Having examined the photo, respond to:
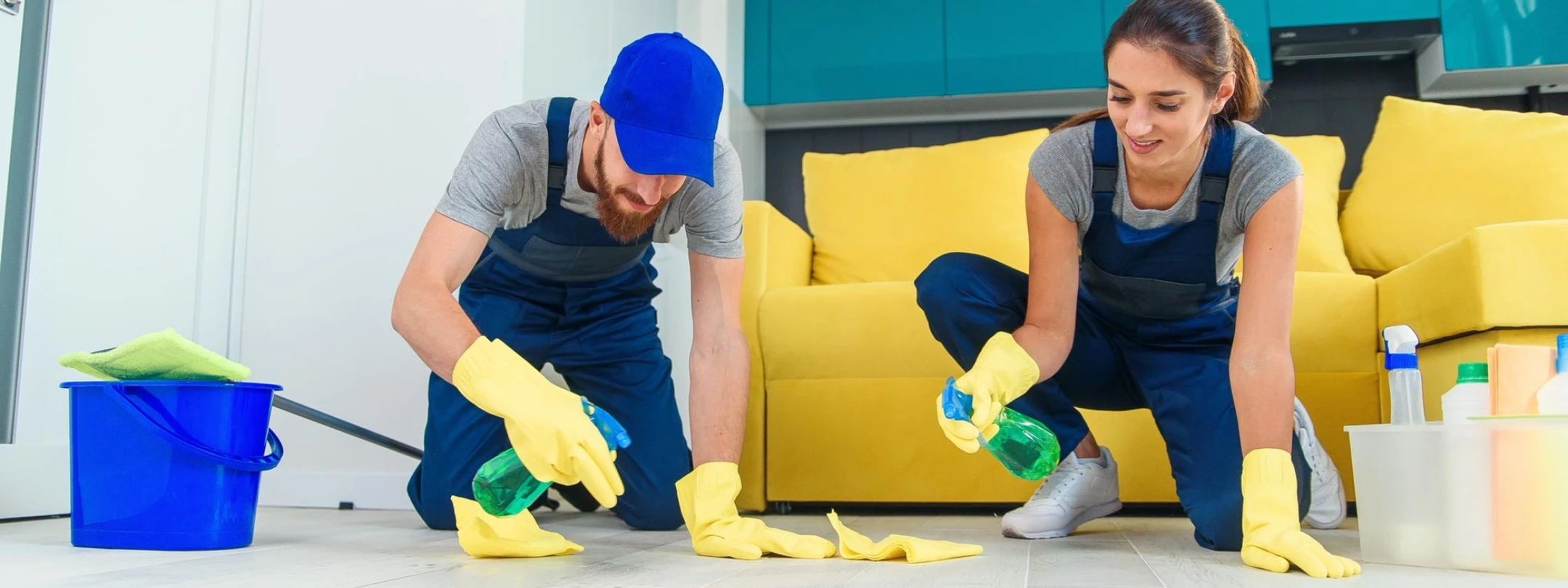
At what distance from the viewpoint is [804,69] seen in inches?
139

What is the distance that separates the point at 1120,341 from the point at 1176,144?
15.7 inches

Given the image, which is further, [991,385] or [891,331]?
[891,331]

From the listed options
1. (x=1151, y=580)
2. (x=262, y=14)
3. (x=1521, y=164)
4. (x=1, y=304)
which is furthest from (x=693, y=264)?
(x=1521, y=164)

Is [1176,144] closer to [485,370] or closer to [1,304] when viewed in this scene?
[485,370]

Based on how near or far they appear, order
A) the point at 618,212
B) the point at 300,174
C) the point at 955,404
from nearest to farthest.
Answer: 1. the point at 955,404
2. the point at 618,212
3. the point at 300,174

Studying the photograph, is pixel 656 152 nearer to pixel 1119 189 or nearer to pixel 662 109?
pixel 662 109

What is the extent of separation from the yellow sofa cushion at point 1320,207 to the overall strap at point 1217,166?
926 mm

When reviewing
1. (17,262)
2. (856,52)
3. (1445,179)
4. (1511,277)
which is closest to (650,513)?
(17,262)

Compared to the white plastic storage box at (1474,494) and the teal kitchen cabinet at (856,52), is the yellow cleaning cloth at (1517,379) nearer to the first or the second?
the white plastic storage box at (1474,494)

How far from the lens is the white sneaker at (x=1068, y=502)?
155 centimetres

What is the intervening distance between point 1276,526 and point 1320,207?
153 cm

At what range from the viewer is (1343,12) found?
126 inches

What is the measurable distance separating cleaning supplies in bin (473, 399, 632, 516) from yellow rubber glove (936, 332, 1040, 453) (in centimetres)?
40

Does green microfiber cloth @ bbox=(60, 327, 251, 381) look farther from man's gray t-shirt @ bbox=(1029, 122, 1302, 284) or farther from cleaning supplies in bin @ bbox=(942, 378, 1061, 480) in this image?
man's gray t-shirt @ bbox=(1029, 122, 1302, 284)
